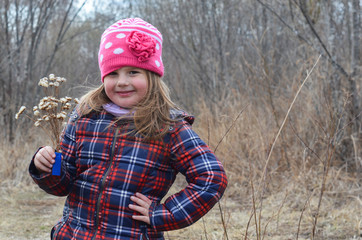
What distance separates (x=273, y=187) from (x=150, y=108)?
299 centimetres

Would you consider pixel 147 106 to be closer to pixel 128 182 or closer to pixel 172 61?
pixel 128 182

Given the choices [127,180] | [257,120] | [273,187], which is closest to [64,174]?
[127,180]

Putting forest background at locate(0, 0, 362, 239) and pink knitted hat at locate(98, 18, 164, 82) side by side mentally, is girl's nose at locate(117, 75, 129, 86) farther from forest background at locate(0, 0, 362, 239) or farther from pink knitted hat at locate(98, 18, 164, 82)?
forest background at locate(0, 0, 362, 239)

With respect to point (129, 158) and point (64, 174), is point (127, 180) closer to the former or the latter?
point (129, 158)

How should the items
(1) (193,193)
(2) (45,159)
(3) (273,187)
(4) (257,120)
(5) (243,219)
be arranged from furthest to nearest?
(3) (273,187) → (5) (243,219) → (4) (257,120) → (2) (45,159) → (1) (193,193)

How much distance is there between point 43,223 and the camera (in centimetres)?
396

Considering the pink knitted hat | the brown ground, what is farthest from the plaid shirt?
the brown ground

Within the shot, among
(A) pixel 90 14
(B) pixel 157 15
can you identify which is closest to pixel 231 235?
(B) pixel 157 15

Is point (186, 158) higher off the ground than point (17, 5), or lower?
lower

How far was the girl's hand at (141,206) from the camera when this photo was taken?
1.74 metres

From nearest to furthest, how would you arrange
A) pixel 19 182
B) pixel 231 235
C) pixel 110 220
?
pixel 110 220 < pixel 231 235 < pixel 19 182

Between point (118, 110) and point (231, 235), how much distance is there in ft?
5.42

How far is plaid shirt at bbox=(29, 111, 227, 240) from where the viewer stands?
171 cm

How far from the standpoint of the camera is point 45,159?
1820 mm
